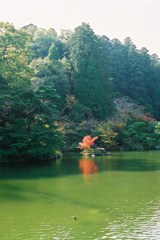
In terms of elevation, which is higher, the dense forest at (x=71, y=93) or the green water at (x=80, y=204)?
the dense forest at (x=71, y=93)

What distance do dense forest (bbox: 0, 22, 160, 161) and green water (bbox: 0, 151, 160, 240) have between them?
6.04m

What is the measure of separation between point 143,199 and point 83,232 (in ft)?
14.0

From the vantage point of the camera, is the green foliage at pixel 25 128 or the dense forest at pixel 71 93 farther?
the dense forest at pixel 71 93

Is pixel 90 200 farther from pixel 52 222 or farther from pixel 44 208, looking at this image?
pixel 52 222

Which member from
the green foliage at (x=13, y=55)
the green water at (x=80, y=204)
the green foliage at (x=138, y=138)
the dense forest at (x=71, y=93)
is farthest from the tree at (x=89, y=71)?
the green water at (x=80, y=204)

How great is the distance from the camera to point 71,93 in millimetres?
42125

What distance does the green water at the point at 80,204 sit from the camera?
1016 cm

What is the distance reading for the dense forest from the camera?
26953 millimetres

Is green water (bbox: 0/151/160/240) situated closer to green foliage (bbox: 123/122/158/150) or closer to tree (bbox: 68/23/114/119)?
green foliage (bbox: 123/122/158/150)

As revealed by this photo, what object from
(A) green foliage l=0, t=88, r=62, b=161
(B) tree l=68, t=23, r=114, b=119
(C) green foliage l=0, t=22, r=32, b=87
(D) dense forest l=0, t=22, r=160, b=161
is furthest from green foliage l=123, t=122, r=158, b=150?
(C) green foliage l=0, t=22, r=32, b=87

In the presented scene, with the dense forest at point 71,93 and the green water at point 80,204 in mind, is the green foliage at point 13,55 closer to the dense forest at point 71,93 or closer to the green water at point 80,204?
the dense forest at point 71,93

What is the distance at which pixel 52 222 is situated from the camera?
11039 millimetres

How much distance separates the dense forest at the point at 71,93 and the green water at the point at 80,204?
6037mm

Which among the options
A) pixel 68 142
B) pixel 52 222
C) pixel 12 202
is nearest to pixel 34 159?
pixel 68 142
